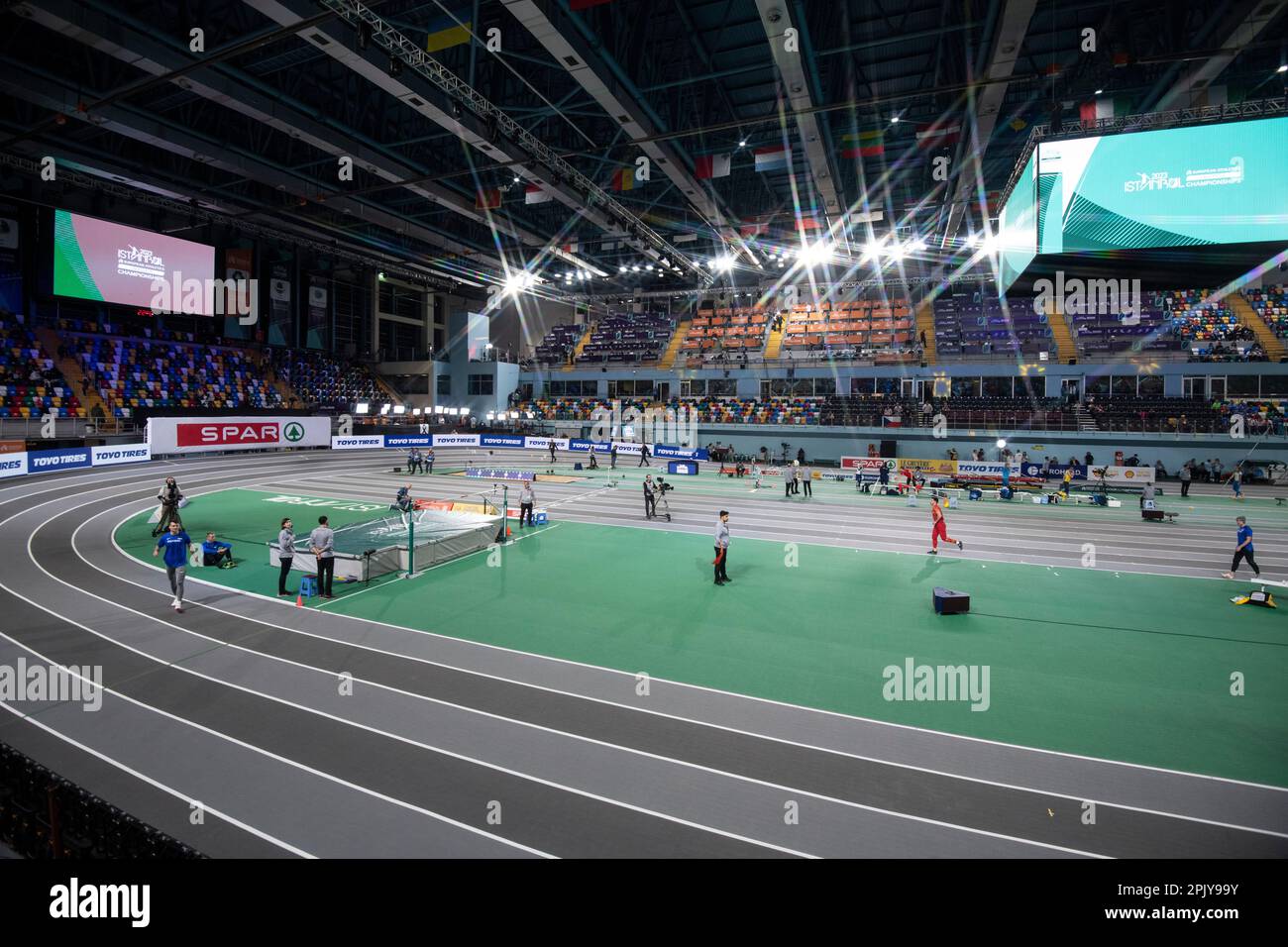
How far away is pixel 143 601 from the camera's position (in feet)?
35.5

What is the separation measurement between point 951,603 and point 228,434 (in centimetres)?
4098

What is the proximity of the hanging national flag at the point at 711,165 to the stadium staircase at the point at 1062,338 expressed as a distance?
29428 millimetres

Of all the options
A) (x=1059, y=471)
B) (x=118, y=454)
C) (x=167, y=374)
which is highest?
(x=167, y=374)

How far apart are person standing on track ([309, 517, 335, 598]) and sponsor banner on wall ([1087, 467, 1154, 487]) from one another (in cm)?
3515

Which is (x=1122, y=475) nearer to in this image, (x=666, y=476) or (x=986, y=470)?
(x=986, y=470)

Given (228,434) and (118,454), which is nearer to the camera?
(118,454)

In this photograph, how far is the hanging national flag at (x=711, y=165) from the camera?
2441cm

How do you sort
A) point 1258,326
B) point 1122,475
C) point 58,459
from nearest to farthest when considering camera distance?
point 58,459 < point 1122,475 < point 1258,326

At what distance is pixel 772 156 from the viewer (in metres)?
23.7

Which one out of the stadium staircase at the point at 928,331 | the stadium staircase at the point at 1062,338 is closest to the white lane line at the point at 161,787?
the stadium staircase at the point at 928,331

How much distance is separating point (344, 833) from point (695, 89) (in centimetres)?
2441

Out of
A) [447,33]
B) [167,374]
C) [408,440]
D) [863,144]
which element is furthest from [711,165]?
[167,374]

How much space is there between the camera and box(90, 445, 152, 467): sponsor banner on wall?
30.5m
